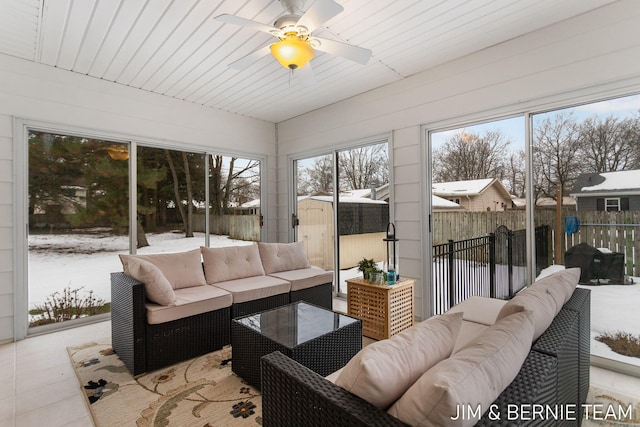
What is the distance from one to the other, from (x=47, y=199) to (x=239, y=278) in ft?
7.20

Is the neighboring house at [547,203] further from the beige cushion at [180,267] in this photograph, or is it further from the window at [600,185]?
the beige cushion at [180,267]

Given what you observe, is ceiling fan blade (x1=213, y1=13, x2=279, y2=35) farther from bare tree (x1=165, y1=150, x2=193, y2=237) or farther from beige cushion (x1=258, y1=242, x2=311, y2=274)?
bare tree (x1=165, y1=150, x2=193, y2=237)

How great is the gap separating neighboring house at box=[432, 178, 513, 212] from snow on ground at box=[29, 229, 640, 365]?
0.72 metres

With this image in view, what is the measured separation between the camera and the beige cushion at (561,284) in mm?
1707

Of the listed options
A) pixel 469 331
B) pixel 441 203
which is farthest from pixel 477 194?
pixel 469 331

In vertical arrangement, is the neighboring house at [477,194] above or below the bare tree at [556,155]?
below

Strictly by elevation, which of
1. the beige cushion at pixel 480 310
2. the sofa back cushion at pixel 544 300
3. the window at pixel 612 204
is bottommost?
the beige cushion at pixel 480 310

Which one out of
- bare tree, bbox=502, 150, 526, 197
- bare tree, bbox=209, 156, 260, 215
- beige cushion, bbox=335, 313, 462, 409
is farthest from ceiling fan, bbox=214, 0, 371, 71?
bare tree, bbox=209, 156, 260, 215

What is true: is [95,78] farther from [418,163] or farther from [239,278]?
[418,163]

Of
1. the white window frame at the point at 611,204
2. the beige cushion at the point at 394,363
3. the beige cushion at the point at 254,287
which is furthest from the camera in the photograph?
the beige cushion at the point at 254,287

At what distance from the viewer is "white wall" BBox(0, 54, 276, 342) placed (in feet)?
10.3

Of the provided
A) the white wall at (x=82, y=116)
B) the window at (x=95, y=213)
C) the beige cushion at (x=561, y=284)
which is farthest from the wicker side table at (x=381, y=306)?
the white wall at (x=82, y=116)

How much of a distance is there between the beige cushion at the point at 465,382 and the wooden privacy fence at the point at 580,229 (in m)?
2.10

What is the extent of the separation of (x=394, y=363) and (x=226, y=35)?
291 cm
